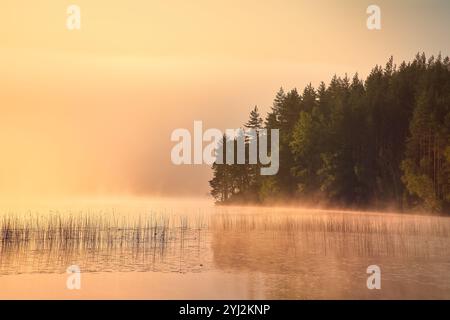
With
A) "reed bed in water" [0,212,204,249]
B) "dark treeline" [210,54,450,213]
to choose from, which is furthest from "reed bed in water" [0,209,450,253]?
"dark treeline" [210,54,450,213]

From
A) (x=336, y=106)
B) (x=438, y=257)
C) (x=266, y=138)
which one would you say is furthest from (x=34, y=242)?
(x=266, y=138)

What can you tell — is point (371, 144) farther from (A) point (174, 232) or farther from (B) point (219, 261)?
(B) point (219, 261)

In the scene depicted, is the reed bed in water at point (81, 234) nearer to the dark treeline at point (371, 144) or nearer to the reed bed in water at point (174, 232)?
the reed bed in water at point (174, 232)

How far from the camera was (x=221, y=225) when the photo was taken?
34719mm

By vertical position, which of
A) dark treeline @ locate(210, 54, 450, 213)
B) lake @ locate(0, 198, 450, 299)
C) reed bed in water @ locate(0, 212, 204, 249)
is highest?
dark treeline @ locate(210, 54, 450, 213)

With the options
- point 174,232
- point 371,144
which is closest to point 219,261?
point 174,232

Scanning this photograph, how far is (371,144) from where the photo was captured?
192 ft

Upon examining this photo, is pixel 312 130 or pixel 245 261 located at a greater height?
pixel 312 130

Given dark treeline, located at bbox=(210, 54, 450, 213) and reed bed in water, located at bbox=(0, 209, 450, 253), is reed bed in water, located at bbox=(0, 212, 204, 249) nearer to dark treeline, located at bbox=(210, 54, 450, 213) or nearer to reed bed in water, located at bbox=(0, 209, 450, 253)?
reed bed in water, located at bbox=(0, 209, 450, 253)

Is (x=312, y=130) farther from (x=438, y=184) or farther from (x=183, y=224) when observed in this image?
(x=183, y=224)

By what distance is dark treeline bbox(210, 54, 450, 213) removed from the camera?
50969 mm

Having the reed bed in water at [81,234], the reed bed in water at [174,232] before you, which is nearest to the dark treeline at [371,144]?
the reed bed in water at [174,232]

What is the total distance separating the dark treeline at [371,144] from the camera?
51.0 m
